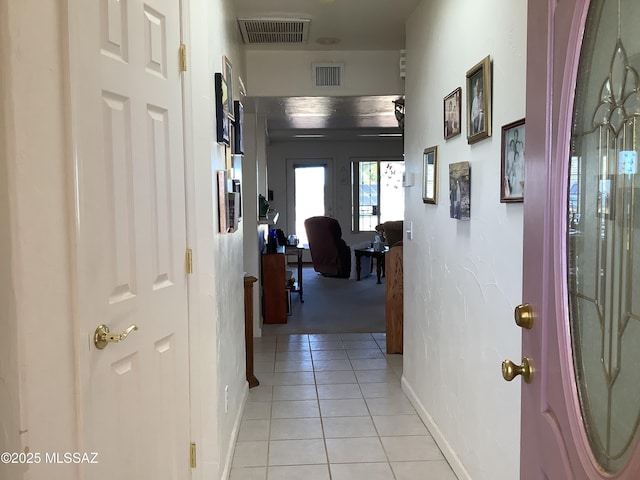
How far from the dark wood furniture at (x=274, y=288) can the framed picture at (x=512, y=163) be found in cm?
377

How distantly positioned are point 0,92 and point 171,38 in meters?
0.94

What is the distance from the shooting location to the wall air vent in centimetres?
422

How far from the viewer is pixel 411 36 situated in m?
3.44

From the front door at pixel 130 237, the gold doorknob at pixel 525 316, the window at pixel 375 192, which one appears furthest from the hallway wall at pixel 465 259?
the window at pixel 375 192

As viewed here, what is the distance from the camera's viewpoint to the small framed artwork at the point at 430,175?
2.93 meters

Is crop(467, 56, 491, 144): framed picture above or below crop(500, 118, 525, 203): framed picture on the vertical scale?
above

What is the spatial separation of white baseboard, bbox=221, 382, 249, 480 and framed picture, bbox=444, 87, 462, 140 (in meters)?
1.85

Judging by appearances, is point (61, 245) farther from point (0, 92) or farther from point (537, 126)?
point (537, 126)

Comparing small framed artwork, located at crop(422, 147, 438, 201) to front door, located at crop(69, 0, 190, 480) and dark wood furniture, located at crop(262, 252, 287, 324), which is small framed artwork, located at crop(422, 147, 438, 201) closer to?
front door, located at crop(69, 0, 190, 480)

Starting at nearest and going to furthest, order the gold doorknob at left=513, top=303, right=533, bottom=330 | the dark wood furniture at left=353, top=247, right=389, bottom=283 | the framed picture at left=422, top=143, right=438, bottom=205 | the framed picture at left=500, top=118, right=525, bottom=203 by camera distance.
→ the gold doorknob at left=513, top=303, right=533, bottom=330 < the framed picture at left=500, top=118, right=525, bottom=203 < the framed picture at left=422, top=143, right=438, bottom=205 < the dark wood furniture at left=353, top=247, right=389, bottom=283

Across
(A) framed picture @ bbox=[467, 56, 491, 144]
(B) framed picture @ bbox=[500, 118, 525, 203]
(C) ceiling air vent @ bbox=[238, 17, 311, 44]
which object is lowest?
(B) framed picture @ bbox=[500, 118, 525, 203]

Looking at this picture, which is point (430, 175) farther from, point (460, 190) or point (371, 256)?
point (371, 256)

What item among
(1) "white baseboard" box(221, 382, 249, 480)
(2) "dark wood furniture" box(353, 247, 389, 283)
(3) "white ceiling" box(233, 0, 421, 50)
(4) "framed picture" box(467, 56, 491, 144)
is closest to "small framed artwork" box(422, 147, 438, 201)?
(4) "framed picture" box(467, 56, 491, 144)

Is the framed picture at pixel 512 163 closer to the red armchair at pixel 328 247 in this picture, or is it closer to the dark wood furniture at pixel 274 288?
the dark wood furniture at pixel 274 288
